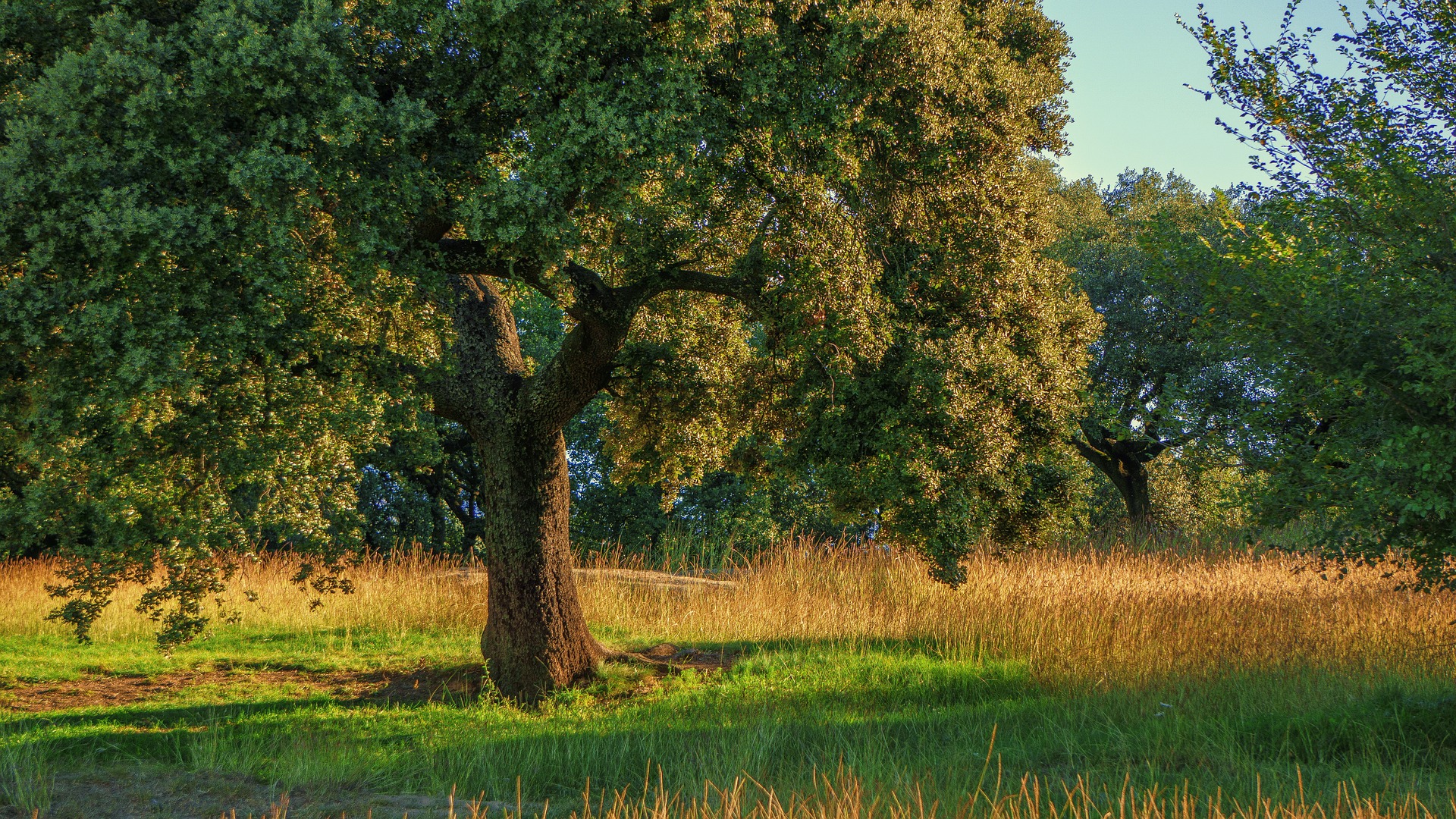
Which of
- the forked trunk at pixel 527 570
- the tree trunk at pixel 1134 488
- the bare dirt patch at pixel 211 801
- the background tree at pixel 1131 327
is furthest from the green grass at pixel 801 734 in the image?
the tree trunk at pixel 1134 488

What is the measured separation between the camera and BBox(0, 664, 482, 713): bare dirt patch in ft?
39.3

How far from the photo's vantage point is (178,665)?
45.8 feet

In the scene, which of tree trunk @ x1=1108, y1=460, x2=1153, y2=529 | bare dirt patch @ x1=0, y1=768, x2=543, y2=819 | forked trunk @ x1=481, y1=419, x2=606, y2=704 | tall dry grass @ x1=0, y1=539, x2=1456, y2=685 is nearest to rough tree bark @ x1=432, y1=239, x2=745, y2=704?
forked trunk @ x1=481, y1=419, x2=606, y2=704

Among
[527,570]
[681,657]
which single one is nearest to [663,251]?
[527,570]

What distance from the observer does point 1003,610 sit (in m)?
14.4

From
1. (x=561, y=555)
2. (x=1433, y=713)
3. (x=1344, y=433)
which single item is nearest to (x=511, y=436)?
(x=561, y=555)

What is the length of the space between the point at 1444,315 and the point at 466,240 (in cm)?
837

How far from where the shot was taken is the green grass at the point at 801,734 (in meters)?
7.89

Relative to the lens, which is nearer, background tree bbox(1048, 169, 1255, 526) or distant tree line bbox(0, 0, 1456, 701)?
distant tree line bbox(0, 0, 1456, 701)

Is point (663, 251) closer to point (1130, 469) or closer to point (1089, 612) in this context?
point (1089, 612)

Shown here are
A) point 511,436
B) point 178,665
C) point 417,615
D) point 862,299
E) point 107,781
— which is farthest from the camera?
point 417,615

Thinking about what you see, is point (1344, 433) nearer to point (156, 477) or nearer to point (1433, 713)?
point (1433, 713)

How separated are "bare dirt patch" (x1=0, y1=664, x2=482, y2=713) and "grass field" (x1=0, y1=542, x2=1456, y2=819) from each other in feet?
0.21

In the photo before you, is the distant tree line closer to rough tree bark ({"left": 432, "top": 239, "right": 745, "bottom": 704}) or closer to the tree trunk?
rough tree bark ({"left": 432, "top": 239, "right": 745, "bottom": 704})
